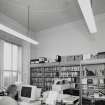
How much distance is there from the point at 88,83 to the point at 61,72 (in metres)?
1.03

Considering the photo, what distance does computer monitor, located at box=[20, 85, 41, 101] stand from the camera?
306 centimetres

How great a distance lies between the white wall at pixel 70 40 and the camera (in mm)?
4402

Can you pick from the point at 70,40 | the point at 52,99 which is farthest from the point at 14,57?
the point at 52,99

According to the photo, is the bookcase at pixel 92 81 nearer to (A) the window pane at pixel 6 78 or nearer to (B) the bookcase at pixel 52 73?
(B) the bookcase at pixel 52 73

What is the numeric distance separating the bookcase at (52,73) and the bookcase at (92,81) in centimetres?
22

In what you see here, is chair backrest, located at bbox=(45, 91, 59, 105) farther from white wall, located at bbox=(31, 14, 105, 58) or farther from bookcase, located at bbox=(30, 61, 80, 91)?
white wall, located at bbox=(31, 14, 105, 58)

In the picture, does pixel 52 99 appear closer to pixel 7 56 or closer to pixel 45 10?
pixel 7 56

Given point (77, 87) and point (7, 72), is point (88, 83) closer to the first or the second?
point (77, 87)

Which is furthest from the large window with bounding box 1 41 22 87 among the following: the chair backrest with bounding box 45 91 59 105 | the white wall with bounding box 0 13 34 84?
the chair backrest with bounding box 45 91 59 105

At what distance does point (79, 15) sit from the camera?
177 inches

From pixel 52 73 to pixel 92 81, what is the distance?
1.46 metres

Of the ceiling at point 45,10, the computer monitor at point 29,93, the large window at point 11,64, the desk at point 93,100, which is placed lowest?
the desk at point 93,100

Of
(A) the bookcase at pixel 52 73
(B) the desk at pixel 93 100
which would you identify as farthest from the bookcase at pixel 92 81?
(A) the bookcase at pixel 52 73

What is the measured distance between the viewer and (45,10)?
13.6ft
